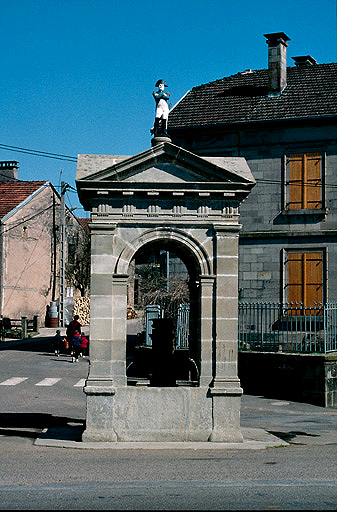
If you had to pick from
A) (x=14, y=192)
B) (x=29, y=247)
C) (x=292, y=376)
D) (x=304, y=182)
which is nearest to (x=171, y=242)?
(x=292, y=376)

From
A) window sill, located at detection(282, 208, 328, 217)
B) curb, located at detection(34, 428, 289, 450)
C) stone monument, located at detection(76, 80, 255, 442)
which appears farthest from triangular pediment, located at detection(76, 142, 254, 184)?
window sill, located at detection(282, 208, 328, 217)

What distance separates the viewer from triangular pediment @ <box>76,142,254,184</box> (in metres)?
11.9

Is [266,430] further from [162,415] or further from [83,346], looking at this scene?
[83,346]

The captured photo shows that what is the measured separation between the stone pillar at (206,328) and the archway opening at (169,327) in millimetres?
286

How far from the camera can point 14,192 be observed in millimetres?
38750

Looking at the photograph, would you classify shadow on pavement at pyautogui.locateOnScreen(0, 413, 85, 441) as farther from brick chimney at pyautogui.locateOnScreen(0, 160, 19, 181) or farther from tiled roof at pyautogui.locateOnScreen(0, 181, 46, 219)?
brick chimney at pyautogui.locateOnScreen(0, 160, 19, 181)

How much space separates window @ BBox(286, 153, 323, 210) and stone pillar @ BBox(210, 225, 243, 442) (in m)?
11.9

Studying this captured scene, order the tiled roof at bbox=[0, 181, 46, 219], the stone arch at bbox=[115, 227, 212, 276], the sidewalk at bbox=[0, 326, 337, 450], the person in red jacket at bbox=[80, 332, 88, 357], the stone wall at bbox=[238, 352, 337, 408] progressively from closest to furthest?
the sidewalk at bbox=[0, 326, 337, 450] < the stone arch at bbox=[115, 227, 212, 276] < the stone wall at bbox=[238, 352, 337, 408] < the person in red jacket at bbox=[80, 332, 88, 357] < the tiled roof at bbox=[0, 181, 46, 219]

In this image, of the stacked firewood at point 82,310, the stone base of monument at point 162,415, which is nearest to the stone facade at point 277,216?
the stone base of monument at point 162,415

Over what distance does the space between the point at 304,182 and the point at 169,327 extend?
1192 centimetres

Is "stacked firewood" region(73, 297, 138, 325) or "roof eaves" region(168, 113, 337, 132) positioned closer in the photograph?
"roof eaves" region(168, 113, 337, 132)

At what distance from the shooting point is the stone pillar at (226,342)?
1170 cm

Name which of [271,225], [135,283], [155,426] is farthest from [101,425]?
[135,283]

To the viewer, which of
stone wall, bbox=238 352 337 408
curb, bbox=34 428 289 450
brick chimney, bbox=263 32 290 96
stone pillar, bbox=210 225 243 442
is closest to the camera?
curb, bbox=34 428 289 450
